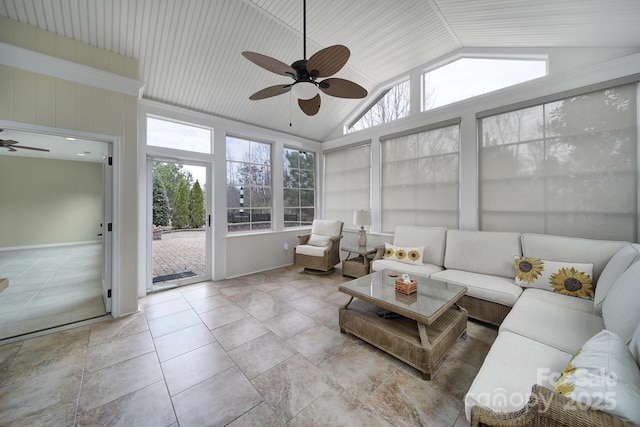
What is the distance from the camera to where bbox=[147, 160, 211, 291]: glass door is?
4.01 m

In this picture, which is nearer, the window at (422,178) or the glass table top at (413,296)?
the glass table top at (413,296)

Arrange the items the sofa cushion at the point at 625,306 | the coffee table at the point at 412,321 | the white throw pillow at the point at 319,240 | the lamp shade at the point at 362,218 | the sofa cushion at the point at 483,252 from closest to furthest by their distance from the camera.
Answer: the sofa cushion at the point at 625,306 < the coffee table at the point at 412,321 < the sofa cushion at the point at 483,252 < the lamp shade at the point at 362,218 < the white throw pillow at the point at 319,240

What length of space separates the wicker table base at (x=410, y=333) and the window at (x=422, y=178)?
191 cm

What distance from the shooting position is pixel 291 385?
1697 millimetres

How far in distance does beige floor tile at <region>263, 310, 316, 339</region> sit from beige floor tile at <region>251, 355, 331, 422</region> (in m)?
0.44

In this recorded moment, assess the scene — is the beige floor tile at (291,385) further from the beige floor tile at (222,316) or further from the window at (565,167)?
the window at (565,167)

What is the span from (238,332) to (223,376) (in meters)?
0.63

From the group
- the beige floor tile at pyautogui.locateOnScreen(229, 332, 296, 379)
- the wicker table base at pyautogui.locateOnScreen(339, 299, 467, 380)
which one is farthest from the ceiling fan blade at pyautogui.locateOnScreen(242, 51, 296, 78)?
the beige floor tile at pyautogui.locateOnScreen(229, 332, 296, 379)

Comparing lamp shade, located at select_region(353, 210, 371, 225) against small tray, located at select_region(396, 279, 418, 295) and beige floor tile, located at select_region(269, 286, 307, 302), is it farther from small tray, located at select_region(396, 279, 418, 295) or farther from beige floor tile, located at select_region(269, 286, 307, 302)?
small tray, located at select_region(396, 279, 418, 295)

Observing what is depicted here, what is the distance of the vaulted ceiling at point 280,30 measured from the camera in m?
2.30

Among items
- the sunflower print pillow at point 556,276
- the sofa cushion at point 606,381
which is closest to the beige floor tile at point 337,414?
the sofa cushion at point 606,381

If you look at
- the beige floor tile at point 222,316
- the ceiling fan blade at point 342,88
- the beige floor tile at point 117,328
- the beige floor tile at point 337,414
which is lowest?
the beige floor tile at point 337,414

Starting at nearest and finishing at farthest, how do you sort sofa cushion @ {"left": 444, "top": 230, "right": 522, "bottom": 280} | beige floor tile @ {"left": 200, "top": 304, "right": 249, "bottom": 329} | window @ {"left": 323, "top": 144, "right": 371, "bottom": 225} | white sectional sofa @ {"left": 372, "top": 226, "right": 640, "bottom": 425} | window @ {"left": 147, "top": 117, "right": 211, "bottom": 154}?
1. white sectional sofa @ {"left": 372, "top": 226, "right": 640, "bottom": 425}
2. beige floor tile @ {"left": 200, "top": 304, "right": 249, "bottom": 329}
3. sofa cushion @ {"left": 444, "top": 230, "right": 522, "bottom": 280}
4. window @ {"left": 147, "top": 117, "right": 211, "bottom": 154}
5. window @ {"left": 323, "top": 144, "right": 371, "bottom": 225}

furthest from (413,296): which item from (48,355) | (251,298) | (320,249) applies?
(48,355)
